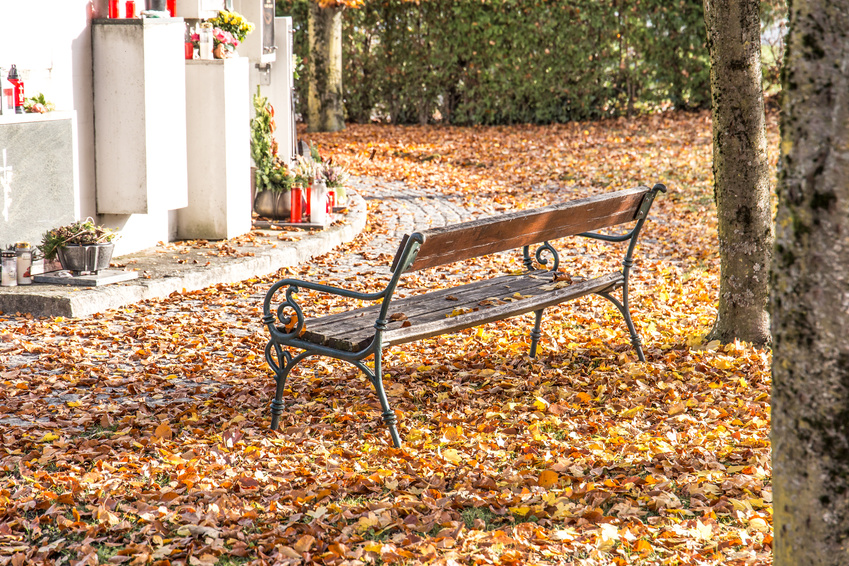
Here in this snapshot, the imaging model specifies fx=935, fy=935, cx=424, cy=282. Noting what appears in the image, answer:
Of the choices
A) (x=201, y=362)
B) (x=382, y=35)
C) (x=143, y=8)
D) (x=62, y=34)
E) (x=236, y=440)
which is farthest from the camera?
(x=382, y=35)

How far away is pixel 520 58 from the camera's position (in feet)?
58.6

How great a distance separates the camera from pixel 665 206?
10906 mm

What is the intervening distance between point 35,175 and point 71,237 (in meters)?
0.50

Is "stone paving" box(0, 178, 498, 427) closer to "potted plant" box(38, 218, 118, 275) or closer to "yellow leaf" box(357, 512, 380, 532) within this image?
"potted plant" box(38, 218, 118, 275)

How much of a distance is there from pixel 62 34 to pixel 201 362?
3.08 meters

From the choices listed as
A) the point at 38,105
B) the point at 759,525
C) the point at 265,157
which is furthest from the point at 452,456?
the point at 265,157

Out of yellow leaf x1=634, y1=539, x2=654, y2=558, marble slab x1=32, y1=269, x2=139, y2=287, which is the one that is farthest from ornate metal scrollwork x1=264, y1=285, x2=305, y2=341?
marble slab x1=32, y1=269, x2=139, y2=287

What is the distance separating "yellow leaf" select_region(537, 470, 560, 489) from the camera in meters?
3.62

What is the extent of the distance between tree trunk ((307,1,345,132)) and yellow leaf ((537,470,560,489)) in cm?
1360

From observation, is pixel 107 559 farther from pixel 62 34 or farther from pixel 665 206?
pixel 665 206

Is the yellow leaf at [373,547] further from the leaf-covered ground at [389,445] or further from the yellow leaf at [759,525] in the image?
the yellow leaf at [759,525]

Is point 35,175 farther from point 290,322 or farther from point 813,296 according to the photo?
point 813,296

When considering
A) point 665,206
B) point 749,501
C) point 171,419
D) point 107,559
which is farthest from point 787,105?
point 665,206

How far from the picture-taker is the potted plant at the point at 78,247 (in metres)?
6.50
